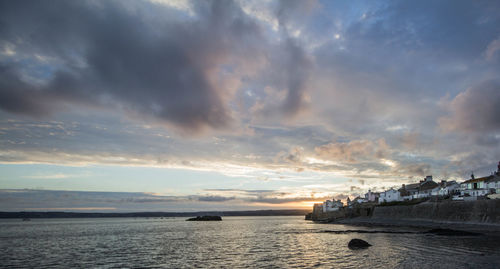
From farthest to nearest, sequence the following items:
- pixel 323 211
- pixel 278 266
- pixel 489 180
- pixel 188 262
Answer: pixel 323 211 → pixel 489 180 → pixel 188 262 → pixel 278 266

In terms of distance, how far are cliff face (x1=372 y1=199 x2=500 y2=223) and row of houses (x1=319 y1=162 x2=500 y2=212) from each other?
30.2 ft

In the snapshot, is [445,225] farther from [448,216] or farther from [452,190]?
[452,190]

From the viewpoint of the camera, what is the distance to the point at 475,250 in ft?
126

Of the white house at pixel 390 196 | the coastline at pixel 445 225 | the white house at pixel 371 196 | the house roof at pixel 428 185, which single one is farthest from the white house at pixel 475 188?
the white house at pixel 371 196

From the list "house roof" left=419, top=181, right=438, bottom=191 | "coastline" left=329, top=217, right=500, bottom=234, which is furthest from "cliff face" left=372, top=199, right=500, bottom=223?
"house roof" left=419, top=181, right=438, bottom=191

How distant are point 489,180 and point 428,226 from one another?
32.8 metres

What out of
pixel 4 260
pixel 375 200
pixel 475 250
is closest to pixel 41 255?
pixel 4 260

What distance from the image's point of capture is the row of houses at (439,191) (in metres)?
91.5

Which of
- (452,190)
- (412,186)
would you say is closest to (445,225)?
(452,190)

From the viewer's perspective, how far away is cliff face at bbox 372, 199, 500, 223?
64.3m

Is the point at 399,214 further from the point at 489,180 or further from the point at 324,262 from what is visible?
the point at 324,262

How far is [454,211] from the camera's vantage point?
76.0 m

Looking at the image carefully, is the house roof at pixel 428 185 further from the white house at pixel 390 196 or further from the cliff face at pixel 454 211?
the cliff face at pixel 454 211

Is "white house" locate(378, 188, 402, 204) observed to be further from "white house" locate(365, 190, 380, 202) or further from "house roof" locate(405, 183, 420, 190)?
"white house" locate(365, 190, 380, 202)
